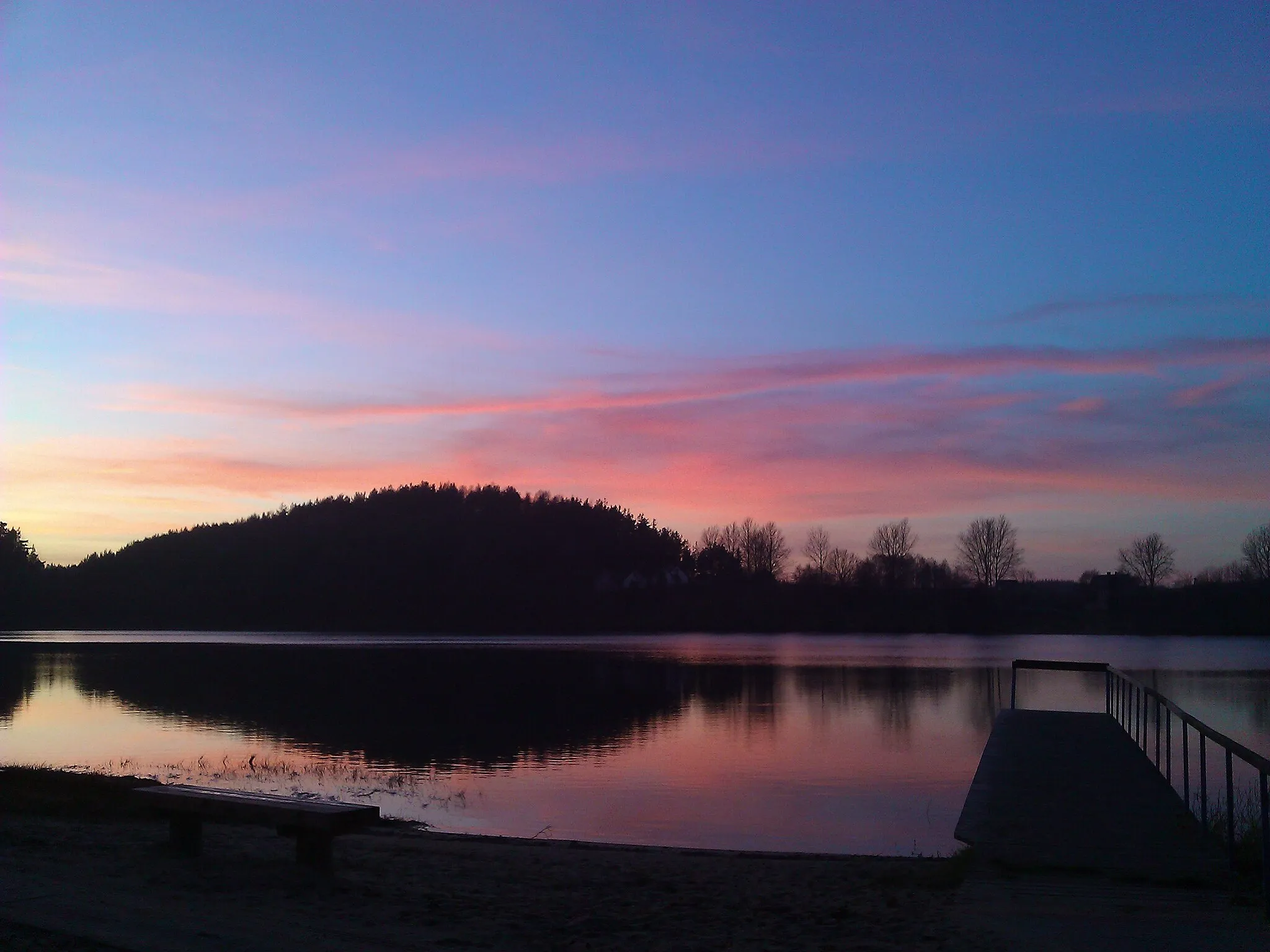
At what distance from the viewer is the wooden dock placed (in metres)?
8.64

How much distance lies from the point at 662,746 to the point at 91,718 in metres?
14.6

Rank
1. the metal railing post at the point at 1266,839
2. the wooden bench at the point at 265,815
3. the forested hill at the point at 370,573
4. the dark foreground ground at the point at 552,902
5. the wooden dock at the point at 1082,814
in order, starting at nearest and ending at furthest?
the dark foreground ground at the point at 552,902 → the metal railing post at the point at 1266,839 → the wooden bench at the point at 265,815 → the wooden dock at the point at 1082,814 → the forested hill at the point at 370,573

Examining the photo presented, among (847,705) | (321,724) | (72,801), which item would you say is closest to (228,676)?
(321,724)

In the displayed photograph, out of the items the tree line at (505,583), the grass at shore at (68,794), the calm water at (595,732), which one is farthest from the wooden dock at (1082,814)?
the tree line at (505,583)

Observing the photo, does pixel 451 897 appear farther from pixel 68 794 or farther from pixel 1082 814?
pixel 68 794

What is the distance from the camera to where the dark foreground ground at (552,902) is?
246 inches

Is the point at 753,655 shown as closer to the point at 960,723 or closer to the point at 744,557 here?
the point at 960,723

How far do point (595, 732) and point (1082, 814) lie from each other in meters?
14.7

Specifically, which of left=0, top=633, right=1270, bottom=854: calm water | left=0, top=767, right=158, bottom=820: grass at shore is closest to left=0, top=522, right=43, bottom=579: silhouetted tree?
left=0, top=633, right=1270, bottom=854: calm water

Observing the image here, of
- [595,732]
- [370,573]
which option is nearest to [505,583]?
[370,573]

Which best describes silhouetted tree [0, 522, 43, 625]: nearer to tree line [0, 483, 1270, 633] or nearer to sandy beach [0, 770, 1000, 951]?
tree line [0, 483, 1270, 633]

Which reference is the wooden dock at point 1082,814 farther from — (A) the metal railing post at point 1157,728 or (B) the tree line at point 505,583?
(B) the tree line at point 505,583

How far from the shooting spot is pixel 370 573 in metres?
128

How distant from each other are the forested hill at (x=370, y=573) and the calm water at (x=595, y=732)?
6878 centimetres
